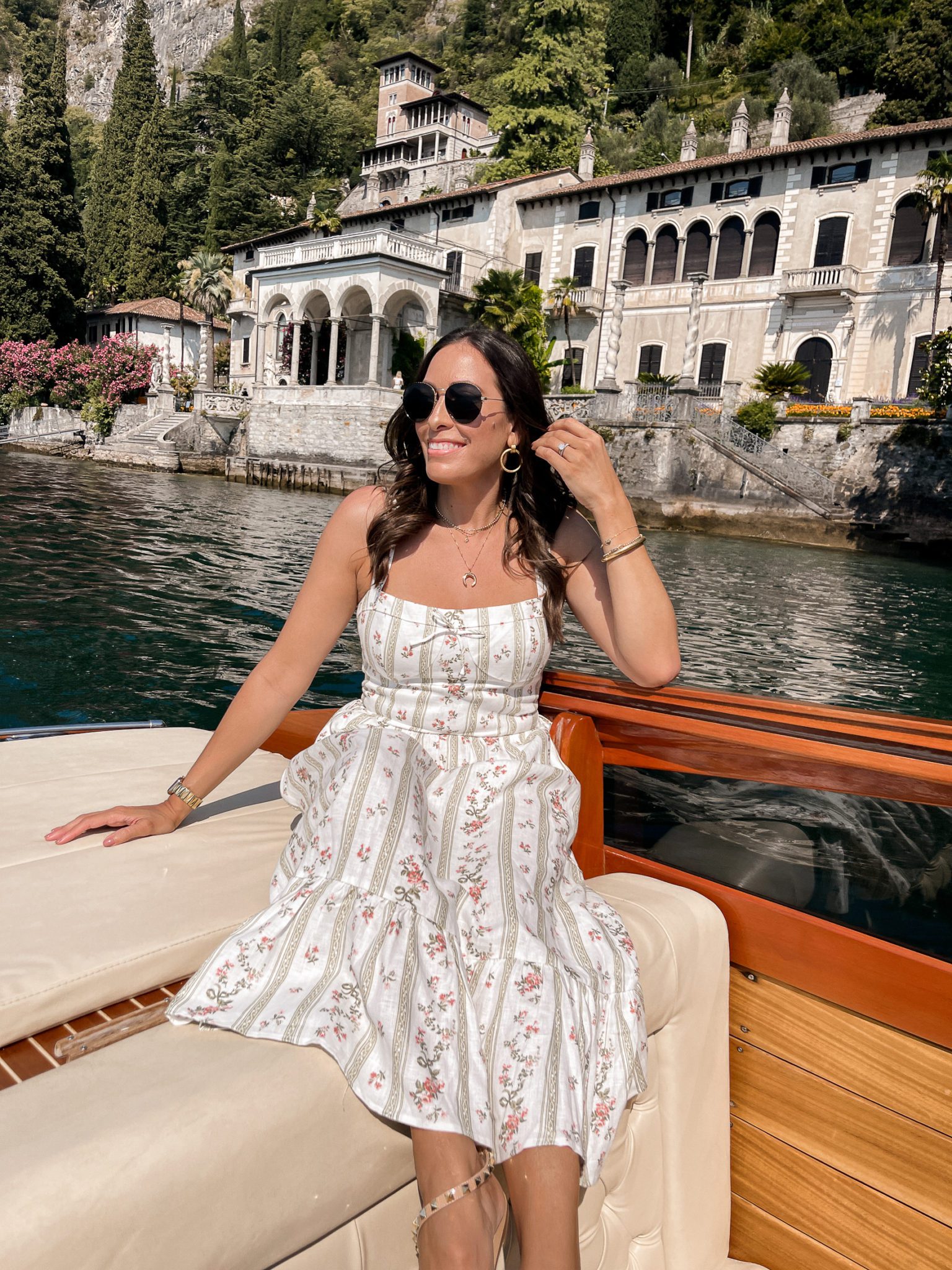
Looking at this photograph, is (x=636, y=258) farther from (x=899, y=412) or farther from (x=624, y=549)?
(x=624, y=549)

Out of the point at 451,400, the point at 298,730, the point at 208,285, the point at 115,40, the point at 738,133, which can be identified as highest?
the point at 115,40

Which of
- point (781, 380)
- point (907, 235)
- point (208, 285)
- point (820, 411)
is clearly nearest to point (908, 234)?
point (907, 235)

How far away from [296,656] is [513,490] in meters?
0.63

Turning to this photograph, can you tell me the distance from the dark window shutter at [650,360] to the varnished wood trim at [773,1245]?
105 feet

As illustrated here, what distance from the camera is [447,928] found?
1.39m

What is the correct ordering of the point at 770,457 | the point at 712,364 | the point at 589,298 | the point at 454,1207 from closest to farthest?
the point at 454,1207 < the point at 770,457 < the point at 712,364 < the point at 589,298

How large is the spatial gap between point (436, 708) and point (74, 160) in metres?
83.3

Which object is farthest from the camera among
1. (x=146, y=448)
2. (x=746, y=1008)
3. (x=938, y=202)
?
(x=146, y=448)

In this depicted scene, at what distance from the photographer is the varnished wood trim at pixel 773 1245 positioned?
63.9 inches

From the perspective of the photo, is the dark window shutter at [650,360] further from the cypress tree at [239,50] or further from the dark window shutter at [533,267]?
the cypress tree at [239,50]

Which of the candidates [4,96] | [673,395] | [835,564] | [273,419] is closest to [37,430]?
[273,419]

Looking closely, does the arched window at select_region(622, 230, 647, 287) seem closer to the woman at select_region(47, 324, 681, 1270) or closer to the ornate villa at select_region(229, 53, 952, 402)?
the ornate villa at select_region(229, 53, 952, 402)

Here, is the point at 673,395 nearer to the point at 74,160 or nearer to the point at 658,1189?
the point at 658,1189

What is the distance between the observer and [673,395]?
1015 inches
